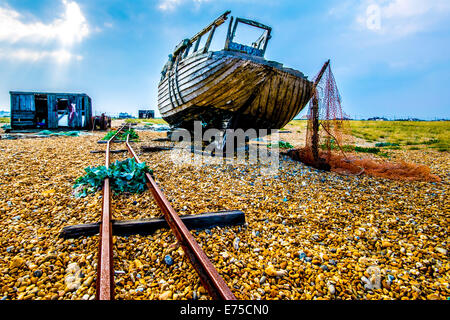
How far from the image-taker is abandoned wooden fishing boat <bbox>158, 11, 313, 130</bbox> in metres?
5.95

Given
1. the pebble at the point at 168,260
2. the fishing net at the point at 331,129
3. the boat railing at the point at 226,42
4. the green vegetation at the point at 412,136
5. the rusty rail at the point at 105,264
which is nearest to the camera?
the rusty rail at the point at 105,264

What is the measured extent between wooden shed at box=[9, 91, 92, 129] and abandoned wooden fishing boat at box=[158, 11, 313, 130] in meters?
12.5

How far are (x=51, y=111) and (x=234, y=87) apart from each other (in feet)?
54.3

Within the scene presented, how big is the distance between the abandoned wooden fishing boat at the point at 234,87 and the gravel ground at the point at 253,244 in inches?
125

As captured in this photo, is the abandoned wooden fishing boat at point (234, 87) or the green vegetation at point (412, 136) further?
the green vegetation at point (412, 136)

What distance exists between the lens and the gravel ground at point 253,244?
176cm

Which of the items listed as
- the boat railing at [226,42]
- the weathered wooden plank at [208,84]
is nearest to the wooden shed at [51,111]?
the boat railing at [226,42]

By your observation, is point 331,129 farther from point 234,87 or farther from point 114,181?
point 114,181

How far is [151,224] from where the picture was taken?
2424 mm

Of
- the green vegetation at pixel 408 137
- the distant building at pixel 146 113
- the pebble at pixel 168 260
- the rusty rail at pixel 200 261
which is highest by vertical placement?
the distant building at pixel 146 113

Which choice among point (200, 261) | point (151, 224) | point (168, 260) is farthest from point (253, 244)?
point (151, 224)

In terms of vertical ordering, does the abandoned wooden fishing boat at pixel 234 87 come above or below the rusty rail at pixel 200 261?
above

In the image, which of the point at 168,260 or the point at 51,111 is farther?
the point at 51,111

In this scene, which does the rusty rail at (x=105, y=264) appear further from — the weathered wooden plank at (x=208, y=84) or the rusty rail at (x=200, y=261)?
the weathered wooden plank at (x=208, y=84)
